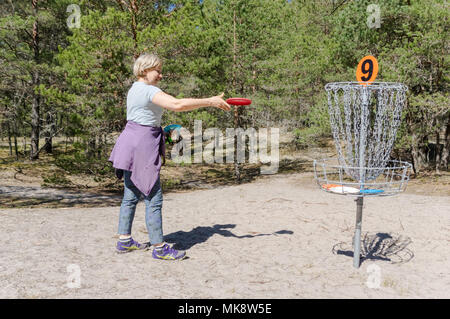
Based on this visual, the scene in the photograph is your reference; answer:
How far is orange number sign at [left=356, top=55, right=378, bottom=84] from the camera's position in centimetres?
339

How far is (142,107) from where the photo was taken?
3490 millimetres

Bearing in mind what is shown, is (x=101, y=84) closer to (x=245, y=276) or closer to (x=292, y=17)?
(x=245, y=276)

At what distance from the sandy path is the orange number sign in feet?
6.76

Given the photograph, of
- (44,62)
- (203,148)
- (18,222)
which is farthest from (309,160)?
(18,222)

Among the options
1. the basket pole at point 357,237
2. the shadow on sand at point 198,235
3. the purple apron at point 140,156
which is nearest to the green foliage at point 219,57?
the shadow on sand at point 198,235

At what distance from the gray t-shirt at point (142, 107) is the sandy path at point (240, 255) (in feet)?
5.08

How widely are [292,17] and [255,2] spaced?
7979 millimetres

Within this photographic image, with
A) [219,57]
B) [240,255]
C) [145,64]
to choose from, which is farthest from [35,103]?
[240,255]

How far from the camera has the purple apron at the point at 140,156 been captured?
3521 millimetres

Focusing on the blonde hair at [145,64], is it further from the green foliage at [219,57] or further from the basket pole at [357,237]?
the green foliage at [219,57]

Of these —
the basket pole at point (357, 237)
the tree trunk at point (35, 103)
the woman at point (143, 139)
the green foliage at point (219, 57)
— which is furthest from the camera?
the tree trunk at point (35, 103)

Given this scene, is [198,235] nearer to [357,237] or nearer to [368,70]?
[357,237]

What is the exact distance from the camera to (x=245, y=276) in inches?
141

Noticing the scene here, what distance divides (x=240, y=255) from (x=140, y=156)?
1.80 m
